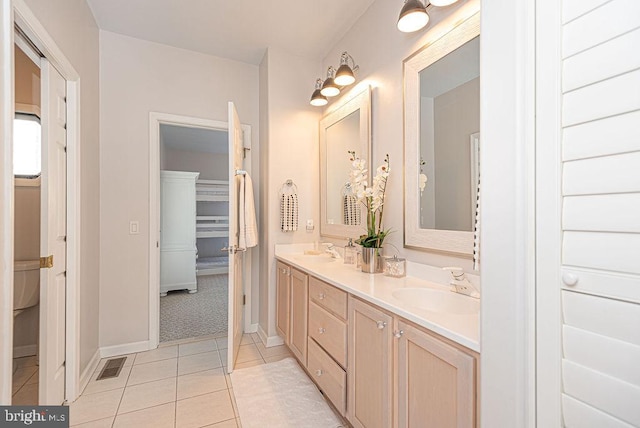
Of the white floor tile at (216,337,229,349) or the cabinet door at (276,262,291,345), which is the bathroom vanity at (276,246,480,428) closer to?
the cabinet door at (276,262,291,345)

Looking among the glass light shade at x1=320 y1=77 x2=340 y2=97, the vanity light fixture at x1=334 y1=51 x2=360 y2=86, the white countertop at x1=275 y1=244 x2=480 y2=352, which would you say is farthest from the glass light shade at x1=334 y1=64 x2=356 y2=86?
the white countertop at x1=275 y1=244 x2=480 y2=352

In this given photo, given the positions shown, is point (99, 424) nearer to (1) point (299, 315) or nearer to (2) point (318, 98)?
(1) point (299, 315)

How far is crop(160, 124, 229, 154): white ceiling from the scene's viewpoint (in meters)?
4.86

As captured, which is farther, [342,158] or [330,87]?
[342,158]

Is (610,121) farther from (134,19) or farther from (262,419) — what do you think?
(134,19)

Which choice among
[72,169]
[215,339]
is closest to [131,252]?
[72,169]

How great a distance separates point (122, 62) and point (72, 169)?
4.31ft

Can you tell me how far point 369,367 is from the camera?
1.33 metres

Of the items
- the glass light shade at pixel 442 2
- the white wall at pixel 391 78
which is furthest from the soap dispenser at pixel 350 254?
the glass light shade at pixel 442 2

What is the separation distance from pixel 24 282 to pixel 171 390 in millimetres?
1372

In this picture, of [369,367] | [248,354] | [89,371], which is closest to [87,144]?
[89,371]

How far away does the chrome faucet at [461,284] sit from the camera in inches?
53.3

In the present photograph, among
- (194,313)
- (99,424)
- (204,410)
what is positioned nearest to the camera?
(99,424)

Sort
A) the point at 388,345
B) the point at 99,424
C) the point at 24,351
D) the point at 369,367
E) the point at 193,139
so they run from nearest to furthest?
1. the point at 388,345
2. the point at 369,367
3. the point at 99,424
4. the point at 24,351
5. the point at 193,139
